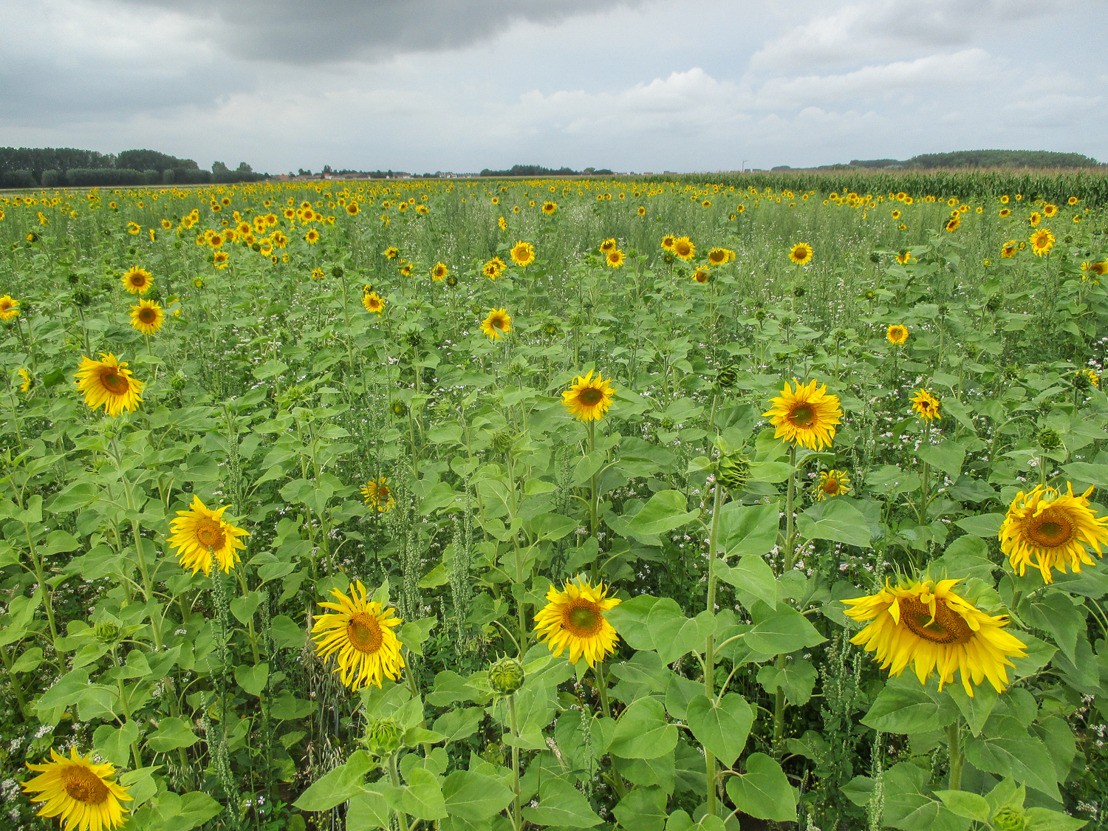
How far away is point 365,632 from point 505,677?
0.48 meters

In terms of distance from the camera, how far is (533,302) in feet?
20.2

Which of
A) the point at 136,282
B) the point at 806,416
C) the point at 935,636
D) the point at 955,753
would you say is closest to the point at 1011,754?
the point at 955,753

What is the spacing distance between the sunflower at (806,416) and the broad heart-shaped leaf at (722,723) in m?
0.91

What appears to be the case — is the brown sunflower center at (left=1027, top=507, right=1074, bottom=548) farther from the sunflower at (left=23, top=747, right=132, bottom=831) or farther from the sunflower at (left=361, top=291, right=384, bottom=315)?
the sunflower at (left=361, top=291, right=384, bottom=315)

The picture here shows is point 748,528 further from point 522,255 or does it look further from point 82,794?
point 522,255

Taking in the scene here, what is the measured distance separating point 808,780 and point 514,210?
11389 mm

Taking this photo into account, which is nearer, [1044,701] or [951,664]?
[951,664]

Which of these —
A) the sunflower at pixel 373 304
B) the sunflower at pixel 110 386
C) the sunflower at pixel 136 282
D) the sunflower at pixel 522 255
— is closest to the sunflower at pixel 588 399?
the sunflower at pixel 110 386

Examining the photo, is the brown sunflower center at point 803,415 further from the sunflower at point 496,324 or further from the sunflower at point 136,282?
the sunflower at point 136,282

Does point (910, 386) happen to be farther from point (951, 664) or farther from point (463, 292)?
point (463, 292)

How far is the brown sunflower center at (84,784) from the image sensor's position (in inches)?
53.4

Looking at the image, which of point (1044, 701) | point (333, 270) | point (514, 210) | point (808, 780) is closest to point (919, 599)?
Answer: point (1044, 701)

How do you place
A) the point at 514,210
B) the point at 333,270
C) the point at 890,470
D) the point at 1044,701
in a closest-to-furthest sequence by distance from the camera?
the point at 1044,701 → the point at 890,470 → the point at 333,270 → the point at 514,210

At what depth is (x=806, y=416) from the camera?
6.15 feet
